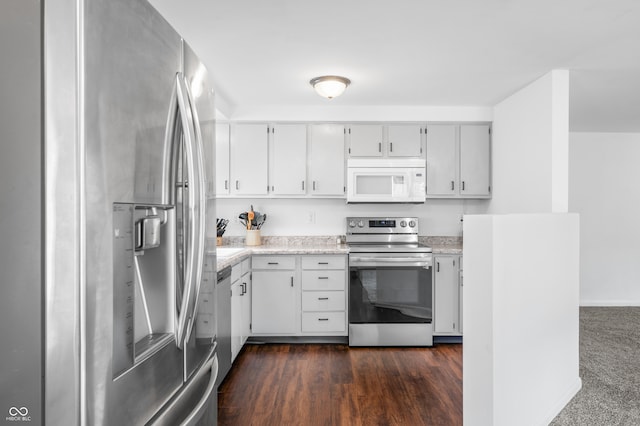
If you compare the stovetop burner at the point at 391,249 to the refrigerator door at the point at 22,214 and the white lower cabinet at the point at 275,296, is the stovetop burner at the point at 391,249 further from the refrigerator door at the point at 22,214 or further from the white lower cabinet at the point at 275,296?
the refrigerator door at the point at 22,214

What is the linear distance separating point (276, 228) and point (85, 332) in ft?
11.8

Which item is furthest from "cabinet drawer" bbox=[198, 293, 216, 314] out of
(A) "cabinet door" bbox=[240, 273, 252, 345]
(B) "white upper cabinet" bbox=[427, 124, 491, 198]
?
(B) "white upper cabinet" bbox=[427, 124, 491, 198]

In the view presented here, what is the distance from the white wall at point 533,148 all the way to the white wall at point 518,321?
0.85 metres

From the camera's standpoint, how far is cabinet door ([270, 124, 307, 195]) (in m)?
4.08

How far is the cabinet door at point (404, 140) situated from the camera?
4.09 metres

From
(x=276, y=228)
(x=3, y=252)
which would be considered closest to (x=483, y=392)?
(x=3, y=252)

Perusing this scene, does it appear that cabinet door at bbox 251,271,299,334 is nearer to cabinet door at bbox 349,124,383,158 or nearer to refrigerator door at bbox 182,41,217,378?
cabinet door at bbox 349,124,383,158

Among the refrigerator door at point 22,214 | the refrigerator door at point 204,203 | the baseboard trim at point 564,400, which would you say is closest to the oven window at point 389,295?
the baseboard trim at point 564,400

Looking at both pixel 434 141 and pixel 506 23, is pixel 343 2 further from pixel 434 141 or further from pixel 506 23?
pixel 434 141

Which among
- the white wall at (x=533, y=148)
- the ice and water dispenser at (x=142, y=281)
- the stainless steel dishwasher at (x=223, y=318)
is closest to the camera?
the ice and water dispenser at (x=142, y=281)

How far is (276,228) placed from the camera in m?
4.40

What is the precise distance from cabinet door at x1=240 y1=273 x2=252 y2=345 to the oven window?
94 cm

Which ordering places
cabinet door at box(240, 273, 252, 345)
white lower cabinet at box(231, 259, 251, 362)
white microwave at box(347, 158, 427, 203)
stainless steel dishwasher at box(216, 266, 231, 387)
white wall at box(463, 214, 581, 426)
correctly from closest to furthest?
white wall at box(463, 214, 581, 426)
stainless steel dishwasher at box(216, 266, 231, 387)
white lower cabinet at box(231, 259, 251, 362)
cabinet door at box(240, 273, 252, 345)
white microwave at box(347, 158, 427, 203)

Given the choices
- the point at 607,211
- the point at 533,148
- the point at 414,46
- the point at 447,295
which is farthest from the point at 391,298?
the point at 607,211
